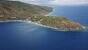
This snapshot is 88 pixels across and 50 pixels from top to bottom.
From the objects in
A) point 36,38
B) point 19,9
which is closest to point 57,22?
point 36,38

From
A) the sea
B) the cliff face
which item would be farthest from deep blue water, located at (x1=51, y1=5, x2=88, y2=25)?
the cliff face

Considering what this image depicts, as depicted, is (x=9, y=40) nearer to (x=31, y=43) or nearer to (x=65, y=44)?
(x=31, y=43)

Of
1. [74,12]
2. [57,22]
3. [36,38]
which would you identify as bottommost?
[36,38]

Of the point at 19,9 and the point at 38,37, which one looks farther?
the point at 19,9

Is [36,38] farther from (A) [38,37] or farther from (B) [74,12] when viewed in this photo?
(B) [74,12]

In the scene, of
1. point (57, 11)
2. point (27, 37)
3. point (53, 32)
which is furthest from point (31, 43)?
point (57, 11)
